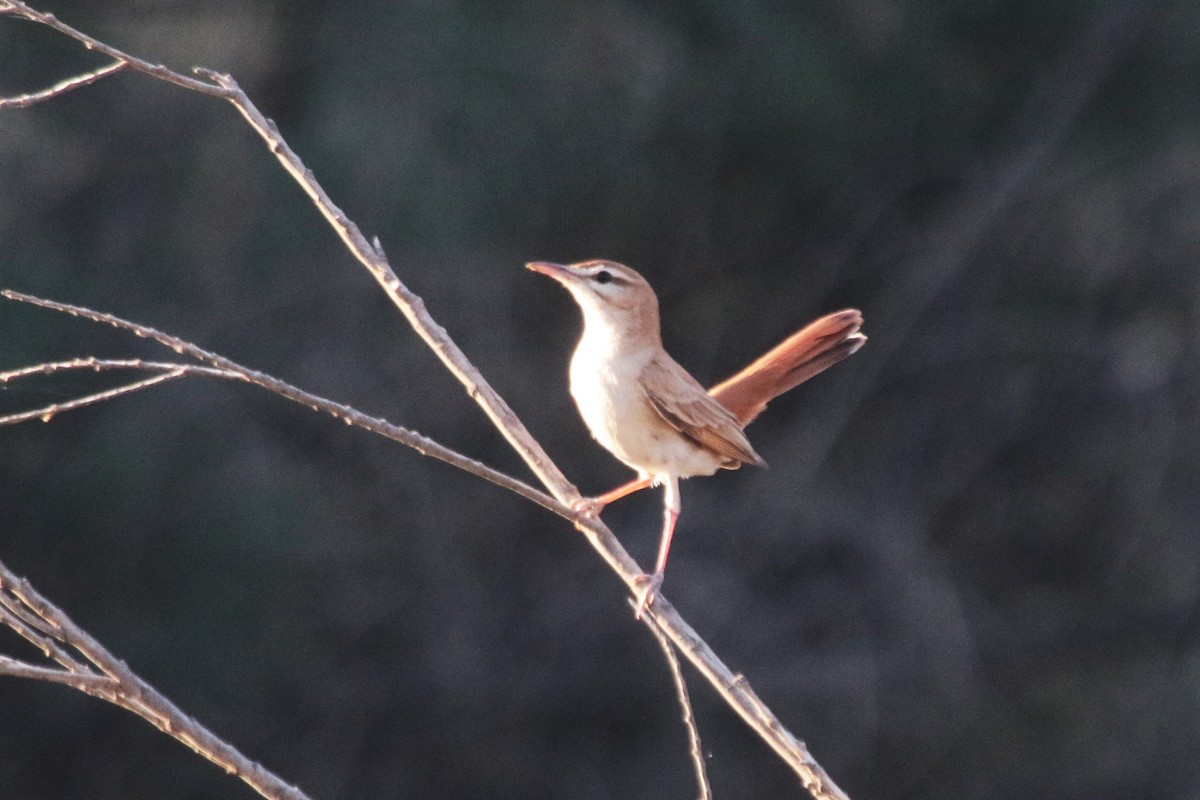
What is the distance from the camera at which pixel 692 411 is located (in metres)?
3.75

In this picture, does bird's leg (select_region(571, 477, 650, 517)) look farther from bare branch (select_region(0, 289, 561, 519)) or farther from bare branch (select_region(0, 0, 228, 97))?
bare branch (select_region(0, 0, 228, 97))

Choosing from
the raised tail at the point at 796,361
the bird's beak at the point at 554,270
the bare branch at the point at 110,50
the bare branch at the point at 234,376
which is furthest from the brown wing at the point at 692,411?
the bare branch at the point at 110,50

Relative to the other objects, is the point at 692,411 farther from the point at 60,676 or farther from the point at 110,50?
the point at 60,676

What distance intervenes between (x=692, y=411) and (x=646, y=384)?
0.44ft

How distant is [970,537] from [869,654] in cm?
89

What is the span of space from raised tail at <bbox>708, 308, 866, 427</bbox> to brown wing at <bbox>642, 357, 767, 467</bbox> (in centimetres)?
16

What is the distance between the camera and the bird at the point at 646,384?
3.68m

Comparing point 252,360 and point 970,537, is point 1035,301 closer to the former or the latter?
point 970,537

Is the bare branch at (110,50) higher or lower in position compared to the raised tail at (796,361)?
higher

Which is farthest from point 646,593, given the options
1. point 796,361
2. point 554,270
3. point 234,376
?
point 796,361

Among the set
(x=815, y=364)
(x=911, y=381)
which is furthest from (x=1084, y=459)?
(x=815, y=364)

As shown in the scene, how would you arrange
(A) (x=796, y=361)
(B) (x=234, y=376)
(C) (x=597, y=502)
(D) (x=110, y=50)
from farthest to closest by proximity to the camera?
1. (A) (x=796, y=361)
2. (C) (x=597, y=502)
3. (D) (x=110, y=50)
4. (B) (x=234, y=376)

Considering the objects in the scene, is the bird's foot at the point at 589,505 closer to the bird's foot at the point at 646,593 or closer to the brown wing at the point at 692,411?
the bird's foot at the point at 646,593

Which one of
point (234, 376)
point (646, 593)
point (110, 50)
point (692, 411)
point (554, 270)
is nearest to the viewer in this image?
point (234, 376)
